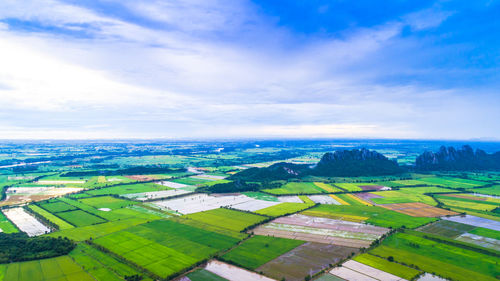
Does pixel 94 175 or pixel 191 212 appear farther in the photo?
pixel 94 175

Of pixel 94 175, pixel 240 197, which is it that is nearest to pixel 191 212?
pixel 240 197

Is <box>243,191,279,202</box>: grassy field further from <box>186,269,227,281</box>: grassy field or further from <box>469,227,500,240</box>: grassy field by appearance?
<box>186,269,227,281</box>: grassy field

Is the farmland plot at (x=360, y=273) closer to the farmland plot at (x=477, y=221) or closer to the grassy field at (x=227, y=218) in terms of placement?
the grassy field at (x=227, y=218)

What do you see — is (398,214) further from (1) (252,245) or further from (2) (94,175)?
(2) (94,175)

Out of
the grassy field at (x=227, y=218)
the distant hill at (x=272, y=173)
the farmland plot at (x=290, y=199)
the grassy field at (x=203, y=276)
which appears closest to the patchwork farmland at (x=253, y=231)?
the grassy field at (x=203, y=276)

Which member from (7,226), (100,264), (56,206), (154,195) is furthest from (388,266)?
(56,206)

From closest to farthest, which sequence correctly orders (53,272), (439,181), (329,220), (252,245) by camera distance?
(53,272)
(252,245)
(329,220)
(439,181)
